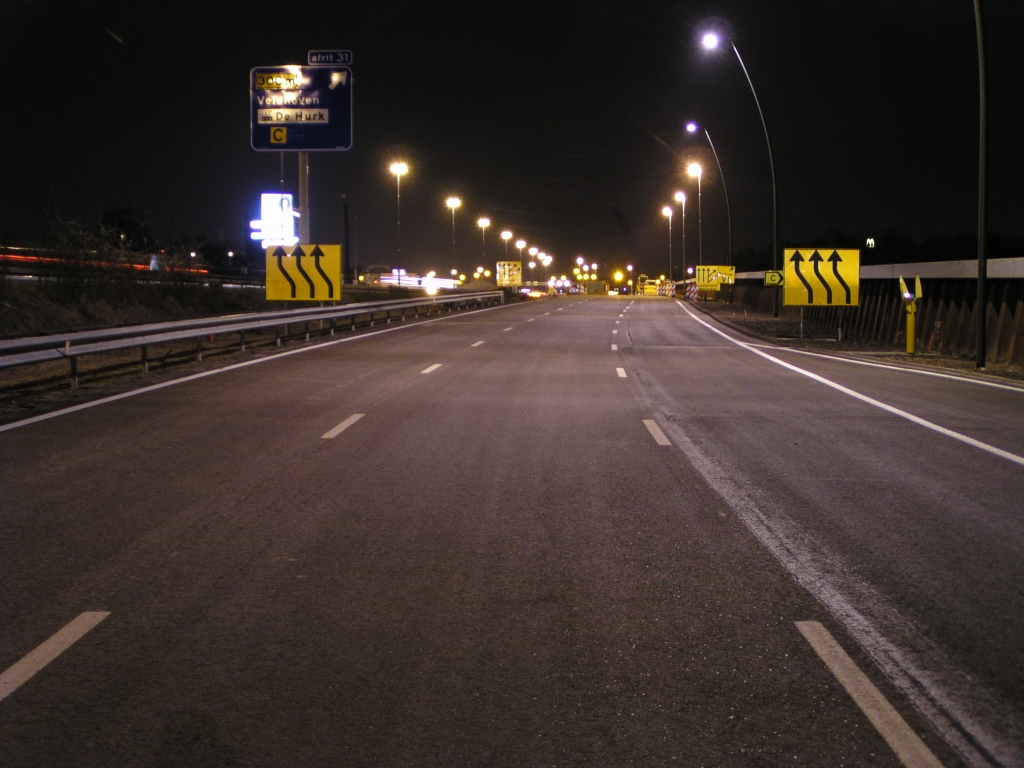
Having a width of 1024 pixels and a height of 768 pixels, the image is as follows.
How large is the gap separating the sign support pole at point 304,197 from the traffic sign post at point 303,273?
2725mm

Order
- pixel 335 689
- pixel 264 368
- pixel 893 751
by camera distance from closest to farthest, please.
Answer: pixel 893 751 → pixel 335 689 → pixel 264 368

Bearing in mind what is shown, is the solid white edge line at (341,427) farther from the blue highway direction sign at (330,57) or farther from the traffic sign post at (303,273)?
the blue highway direction sign at (330,57)

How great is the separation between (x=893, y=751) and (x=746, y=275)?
6428cm

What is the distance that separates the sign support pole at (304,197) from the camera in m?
34.4

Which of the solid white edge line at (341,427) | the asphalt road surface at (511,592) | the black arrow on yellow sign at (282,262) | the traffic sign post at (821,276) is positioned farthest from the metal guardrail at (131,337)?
the traffic sign post at (821,276)

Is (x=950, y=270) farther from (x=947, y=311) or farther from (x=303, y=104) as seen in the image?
(x=303, y=104)

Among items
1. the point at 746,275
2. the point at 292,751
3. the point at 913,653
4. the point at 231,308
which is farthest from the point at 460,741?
the point at 746,275

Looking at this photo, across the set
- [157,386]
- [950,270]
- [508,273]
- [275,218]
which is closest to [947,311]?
[950,270]

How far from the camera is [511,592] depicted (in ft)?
20.7

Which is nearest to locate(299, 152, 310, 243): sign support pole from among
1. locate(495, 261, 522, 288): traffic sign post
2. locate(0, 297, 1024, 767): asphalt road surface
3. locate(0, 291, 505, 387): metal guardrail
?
locate(0, 291, 505, 387): metal guardrail

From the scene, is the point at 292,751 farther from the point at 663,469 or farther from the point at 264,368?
the point at 264,368

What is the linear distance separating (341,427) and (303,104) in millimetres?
22734

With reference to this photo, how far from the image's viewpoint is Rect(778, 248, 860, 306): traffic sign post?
31.3m

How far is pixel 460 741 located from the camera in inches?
169
